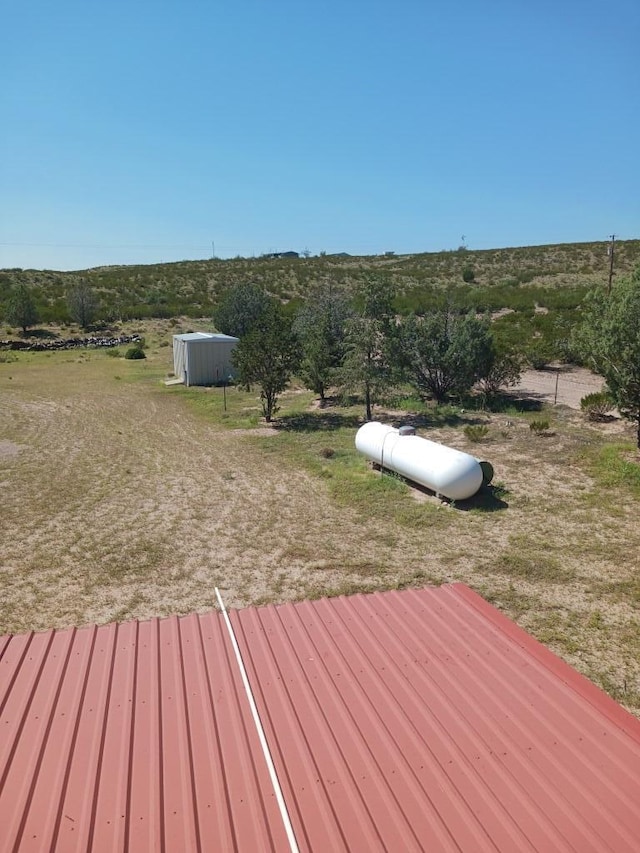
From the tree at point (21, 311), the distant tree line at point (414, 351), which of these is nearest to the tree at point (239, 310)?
the distant tree line at point (414, 351)

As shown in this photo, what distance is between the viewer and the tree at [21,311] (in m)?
48.6

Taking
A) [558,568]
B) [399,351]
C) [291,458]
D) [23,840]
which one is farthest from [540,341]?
[23,840]

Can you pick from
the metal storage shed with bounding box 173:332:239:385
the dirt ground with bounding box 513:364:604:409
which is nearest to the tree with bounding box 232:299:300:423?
the metal storage shed with bounding box 173:332:239:385

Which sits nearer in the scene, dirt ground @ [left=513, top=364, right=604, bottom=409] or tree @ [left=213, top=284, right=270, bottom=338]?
dirt ground @ [left=513, top=364, right=604, bottom=409]

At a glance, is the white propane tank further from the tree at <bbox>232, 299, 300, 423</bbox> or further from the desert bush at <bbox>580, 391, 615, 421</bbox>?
the desert bush at <bbox>580, 391, 615, 421</bbox>

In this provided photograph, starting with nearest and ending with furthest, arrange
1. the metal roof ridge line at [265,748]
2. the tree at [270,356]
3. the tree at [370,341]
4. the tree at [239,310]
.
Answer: the metal roof ridge line at [265,748] < the tree at [370,341] < the tree at [270,356] < the tree at [239,310]

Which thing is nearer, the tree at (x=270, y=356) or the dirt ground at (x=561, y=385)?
the tree at (x=270, y=356)

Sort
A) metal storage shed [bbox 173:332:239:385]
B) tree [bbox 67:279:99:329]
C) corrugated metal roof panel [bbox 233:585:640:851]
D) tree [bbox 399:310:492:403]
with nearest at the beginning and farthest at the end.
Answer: corrugated metal roof panel [bbox 233:585:640:851], tree [bbox 399:310:492:403], metal storage shed [bbox 173:332:239:385], tree [bbox 67:279:99:329]

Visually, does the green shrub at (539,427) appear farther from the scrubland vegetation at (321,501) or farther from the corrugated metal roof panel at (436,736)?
the corrugated metal roof panel at (436,736)

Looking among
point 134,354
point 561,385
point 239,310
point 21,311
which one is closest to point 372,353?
point 561,385

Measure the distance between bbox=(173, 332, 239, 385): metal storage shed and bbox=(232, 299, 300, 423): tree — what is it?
8.06 meters

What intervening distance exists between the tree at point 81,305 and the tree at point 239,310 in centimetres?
1936

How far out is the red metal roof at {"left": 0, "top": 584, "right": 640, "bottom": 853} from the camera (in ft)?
13.1

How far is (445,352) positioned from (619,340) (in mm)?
8500
